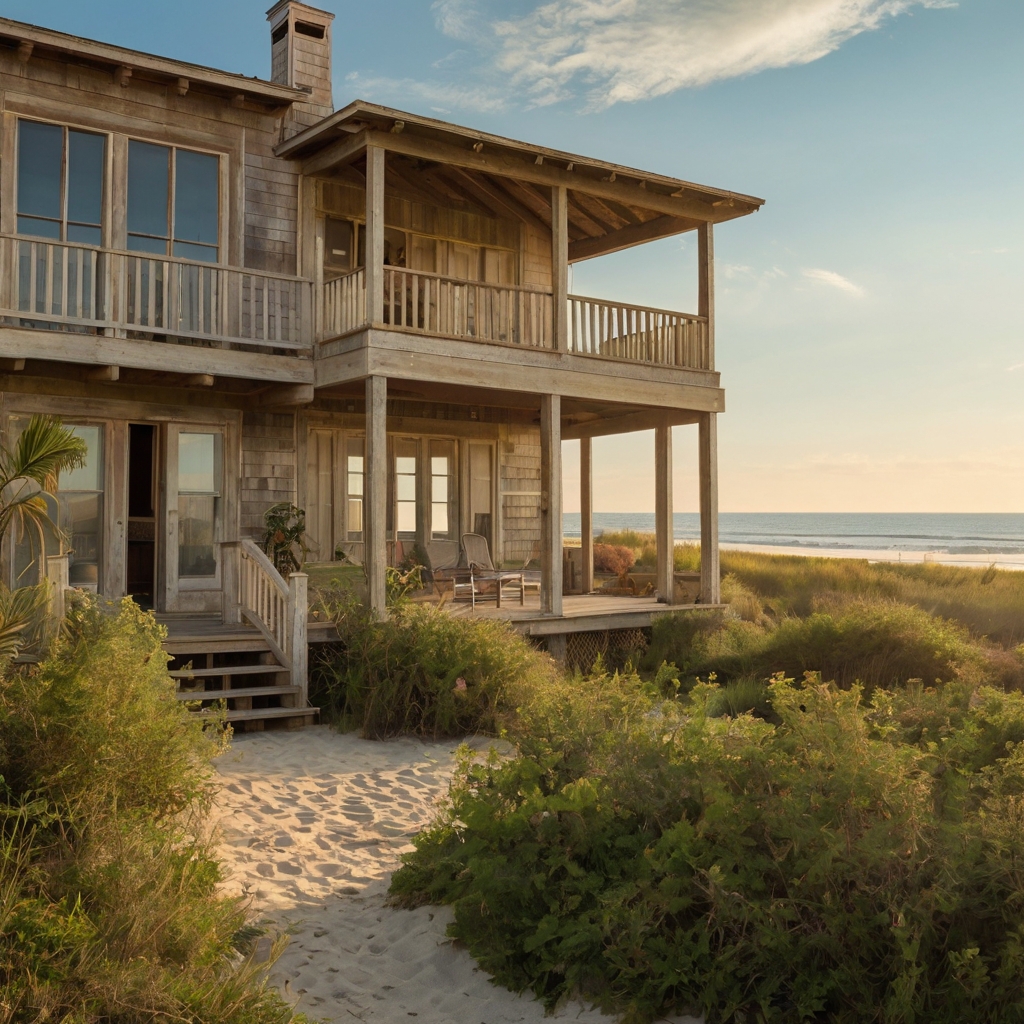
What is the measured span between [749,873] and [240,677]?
7.92 m

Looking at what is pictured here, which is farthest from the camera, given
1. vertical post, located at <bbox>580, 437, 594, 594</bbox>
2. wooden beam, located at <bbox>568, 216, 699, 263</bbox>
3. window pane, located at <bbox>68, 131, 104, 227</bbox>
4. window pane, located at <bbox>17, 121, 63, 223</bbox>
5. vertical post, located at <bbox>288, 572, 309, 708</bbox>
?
vertical post, located at <bbox>580, 437, 594, 594</bbox>

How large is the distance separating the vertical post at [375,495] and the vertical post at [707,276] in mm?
5383

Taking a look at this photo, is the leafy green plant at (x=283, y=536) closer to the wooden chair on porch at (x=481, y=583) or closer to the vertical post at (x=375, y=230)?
the wooden chair on porch at (x=481, y=583)

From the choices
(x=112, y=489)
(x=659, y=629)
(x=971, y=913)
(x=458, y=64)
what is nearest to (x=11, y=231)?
(x=112, y=489)

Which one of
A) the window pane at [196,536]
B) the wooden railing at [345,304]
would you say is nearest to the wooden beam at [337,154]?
the wooden railing at [345,304]

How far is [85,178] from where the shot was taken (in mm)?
11836

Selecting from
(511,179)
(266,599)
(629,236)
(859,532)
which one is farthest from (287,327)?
(859,532)

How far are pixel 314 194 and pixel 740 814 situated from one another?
11.1 metres

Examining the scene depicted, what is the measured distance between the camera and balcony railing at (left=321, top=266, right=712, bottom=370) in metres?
12.0

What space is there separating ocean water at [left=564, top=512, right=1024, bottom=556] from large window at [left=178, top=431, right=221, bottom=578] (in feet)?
170

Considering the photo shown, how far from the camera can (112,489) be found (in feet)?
40.3

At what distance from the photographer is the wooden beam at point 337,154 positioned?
38.3 ft

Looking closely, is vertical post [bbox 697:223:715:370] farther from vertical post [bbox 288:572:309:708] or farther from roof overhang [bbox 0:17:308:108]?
vertical post [bbox 288:572:309:708]

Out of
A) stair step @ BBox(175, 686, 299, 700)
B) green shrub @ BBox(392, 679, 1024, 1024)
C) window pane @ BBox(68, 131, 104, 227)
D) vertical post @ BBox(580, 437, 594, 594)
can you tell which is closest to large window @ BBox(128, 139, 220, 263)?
window pane @ BBox(68, 131, 104, 227)
